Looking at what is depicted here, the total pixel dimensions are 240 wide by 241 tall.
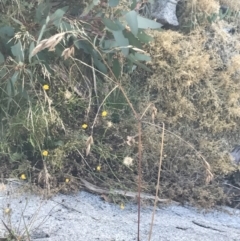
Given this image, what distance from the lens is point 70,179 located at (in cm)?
332

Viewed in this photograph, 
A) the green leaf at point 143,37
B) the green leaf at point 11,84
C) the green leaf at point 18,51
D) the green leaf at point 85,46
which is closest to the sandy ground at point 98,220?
the green leaf at point 11,84

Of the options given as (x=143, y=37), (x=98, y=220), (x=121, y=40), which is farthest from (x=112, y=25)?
(x=98, y=220)

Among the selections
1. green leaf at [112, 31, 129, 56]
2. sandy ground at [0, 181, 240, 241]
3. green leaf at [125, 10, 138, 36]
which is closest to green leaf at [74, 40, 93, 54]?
green leaf at [112, 31, 129, 56]

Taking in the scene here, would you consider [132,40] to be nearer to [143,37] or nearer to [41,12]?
[143,37]

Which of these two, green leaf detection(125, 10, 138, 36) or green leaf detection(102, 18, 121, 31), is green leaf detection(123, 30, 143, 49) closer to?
green leaf detection(102, 18, 121, 31)

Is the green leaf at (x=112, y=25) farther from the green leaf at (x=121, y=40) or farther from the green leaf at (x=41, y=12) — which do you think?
the green leaf at (x=41, y=12)

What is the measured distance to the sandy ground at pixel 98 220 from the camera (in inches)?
112

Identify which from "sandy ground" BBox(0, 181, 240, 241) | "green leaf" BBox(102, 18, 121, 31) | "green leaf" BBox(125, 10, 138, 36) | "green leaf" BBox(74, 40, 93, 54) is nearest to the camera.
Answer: "sandy ground" BBox(0, 181, 240, 241)

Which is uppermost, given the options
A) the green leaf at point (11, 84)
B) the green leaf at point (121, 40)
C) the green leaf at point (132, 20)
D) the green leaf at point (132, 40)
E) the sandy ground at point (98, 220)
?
the green leaf at point (132, 20)

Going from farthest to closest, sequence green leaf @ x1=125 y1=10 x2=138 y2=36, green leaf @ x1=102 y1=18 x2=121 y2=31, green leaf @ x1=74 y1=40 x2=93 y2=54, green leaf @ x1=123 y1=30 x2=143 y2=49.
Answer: green leaf @ x1=74 y1=40 x2=93 y2=54 → green leaf @ x1=123 y1=30 x2=143 y2=49 → green leaf @ x1=102 y1=18 x2=121 y2=31 → green leaf @ x1=125 y1=10 x2=138 y2=36

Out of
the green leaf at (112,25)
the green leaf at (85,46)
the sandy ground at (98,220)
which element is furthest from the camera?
the green leaf at (85,46)

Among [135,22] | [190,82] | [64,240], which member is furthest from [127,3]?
[64,240]

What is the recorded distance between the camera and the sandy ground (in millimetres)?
2836

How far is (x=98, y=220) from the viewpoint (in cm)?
304
